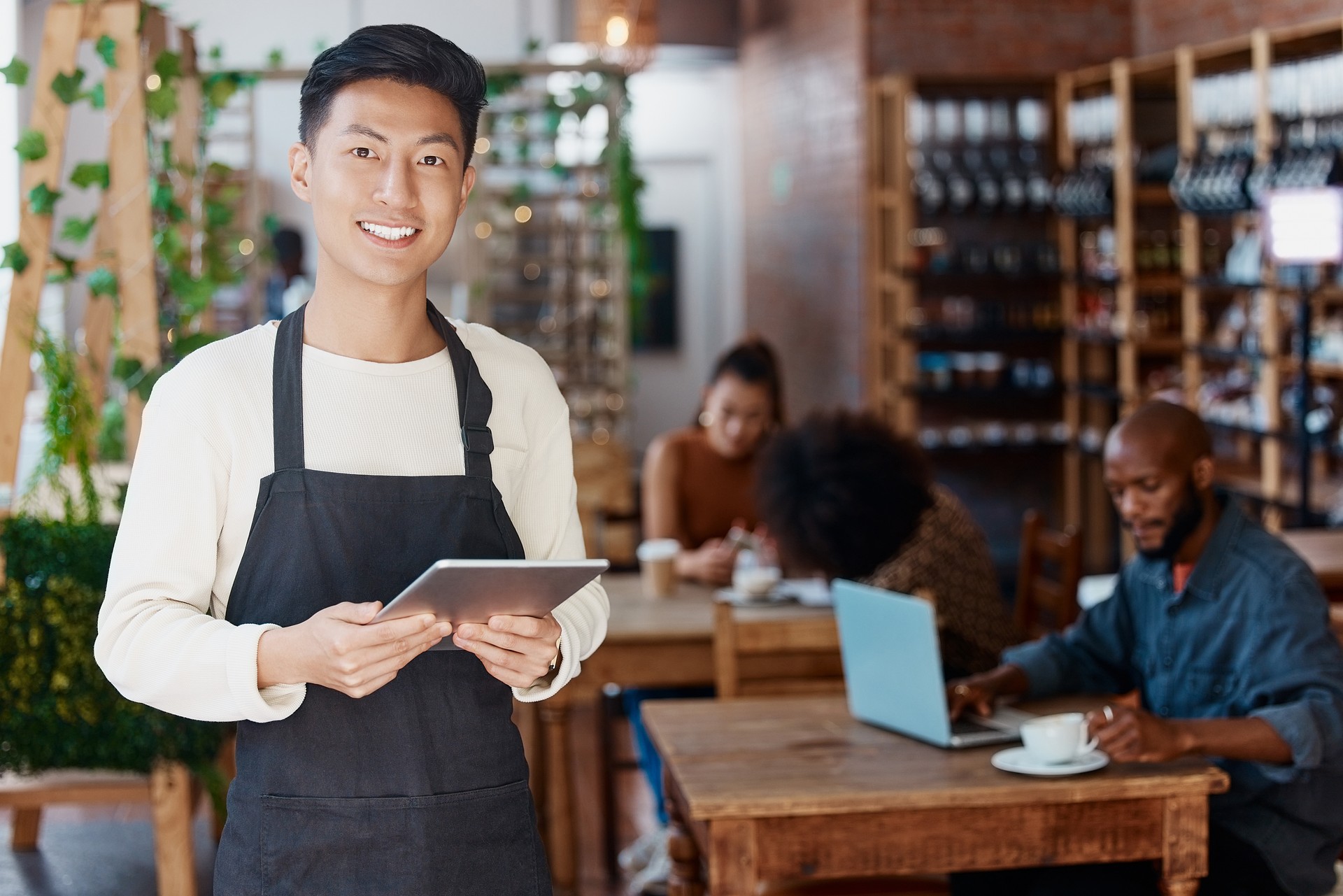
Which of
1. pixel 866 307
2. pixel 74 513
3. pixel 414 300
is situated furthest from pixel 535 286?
pixel 414 300

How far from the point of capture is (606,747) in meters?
3.90

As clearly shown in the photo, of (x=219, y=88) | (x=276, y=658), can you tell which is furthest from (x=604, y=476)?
(x=276, y=658)

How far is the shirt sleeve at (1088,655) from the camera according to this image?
267 centimetres

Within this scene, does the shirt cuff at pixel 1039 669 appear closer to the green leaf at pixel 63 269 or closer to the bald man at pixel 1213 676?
the bald man at pixel 1213 676

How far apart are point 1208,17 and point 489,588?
7.00 meters

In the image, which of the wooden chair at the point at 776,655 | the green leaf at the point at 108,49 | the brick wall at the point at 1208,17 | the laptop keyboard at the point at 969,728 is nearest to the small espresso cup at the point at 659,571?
the wooden chair at the point at 776,655

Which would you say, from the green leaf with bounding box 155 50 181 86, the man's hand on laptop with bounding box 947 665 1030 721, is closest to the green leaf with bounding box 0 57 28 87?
the green leaf with bounding box 155 50 181 86

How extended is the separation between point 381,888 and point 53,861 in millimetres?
2931

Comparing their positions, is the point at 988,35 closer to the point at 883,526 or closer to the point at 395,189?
the point at 883,526

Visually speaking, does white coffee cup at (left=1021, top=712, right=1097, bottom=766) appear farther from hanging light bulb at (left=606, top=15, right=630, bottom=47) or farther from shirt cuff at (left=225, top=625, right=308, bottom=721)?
hanging light bulb at (left=606, top=15, right=630, bottom=47)

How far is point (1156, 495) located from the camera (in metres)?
2.47

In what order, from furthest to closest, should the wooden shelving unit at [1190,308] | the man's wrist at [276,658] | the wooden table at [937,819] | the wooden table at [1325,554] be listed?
the wooden shelving unit at [1190,308] → the wooden table at [1325,554] → the wooden table at [937,819] → the man's wrist at [276,658]

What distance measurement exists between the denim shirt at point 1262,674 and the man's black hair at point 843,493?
2.11 ft

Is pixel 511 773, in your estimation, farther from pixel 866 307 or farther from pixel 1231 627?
pixel 866 307
